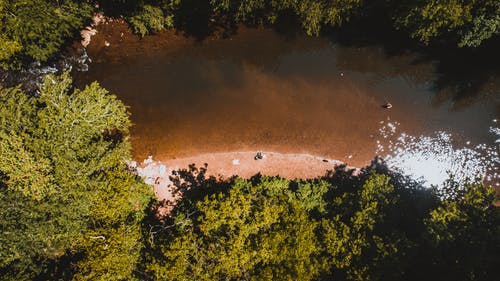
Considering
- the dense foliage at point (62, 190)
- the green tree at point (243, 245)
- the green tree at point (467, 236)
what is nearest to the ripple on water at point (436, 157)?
the green tree at point (467, 236)

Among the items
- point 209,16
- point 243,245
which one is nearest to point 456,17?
point 209,16

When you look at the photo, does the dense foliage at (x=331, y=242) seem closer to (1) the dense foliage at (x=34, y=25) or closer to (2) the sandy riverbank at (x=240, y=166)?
(2) the sandy riverbank at (x=240, y=166)

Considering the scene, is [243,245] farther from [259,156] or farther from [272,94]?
[272,94]

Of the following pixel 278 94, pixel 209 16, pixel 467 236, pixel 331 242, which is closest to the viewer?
pixel 467 236

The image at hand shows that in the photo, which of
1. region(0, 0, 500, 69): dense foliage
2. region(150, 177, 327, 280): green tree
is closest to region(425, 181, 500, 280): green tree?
region(150, 177, 327, 280): green tree

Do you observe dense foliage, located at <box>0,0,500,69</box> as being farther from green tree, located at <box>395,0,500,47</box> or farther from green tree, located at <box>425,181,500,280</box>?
green tree, located at <box>425,181,500,280</box>

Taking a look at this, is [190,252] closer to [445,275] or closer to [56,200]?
[56,200]
